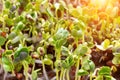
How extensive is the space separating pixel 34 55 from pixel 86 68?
0.28 meters

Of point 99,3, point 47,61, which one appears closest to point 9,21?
point 47,61

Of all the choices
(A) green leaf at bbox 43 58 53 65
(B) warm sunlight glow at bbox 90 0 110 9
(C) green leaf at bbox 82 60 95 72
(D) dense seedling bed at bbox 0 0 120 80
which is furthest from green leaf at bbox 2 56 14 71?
(B) warm sunlight glow at bbox 90 0 110 9

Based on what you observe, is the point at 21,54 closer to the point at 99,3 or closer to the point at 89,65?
the point at 89,65

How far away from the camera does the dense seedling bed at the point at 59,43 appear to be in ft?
4.44

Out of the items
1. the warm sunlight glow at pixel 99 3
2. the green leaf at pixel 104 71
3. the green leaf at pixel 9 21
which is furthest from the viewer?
the warm sunlight glow at pixel 99 3

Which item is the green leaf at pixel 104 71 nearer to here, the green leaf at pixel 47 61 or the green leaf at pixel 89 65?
the green leaf at pixel 89 65

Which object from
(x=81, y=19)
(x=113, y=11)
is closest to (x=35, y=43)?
(x=81, y=19)

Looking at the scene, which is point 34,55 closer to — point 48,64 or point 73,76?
point 48,64

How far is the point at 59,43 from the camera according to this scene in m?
1.35

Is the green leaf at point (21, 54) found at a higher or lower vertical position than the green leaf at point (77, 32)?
lower

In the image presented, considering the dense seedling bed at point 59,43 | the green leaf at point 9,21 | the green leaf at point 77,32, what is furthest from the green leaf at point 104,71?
the green leaf at point 9,21

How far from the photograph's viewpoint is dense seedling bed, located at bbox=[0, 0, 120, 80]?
1.35 meters

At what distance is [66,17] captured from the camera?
1.83 meters

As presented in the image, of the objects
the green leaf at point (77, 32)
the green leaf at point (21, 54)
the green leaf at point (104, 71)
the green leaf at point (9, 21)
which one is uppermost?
the green leaf at point (9, 21)
